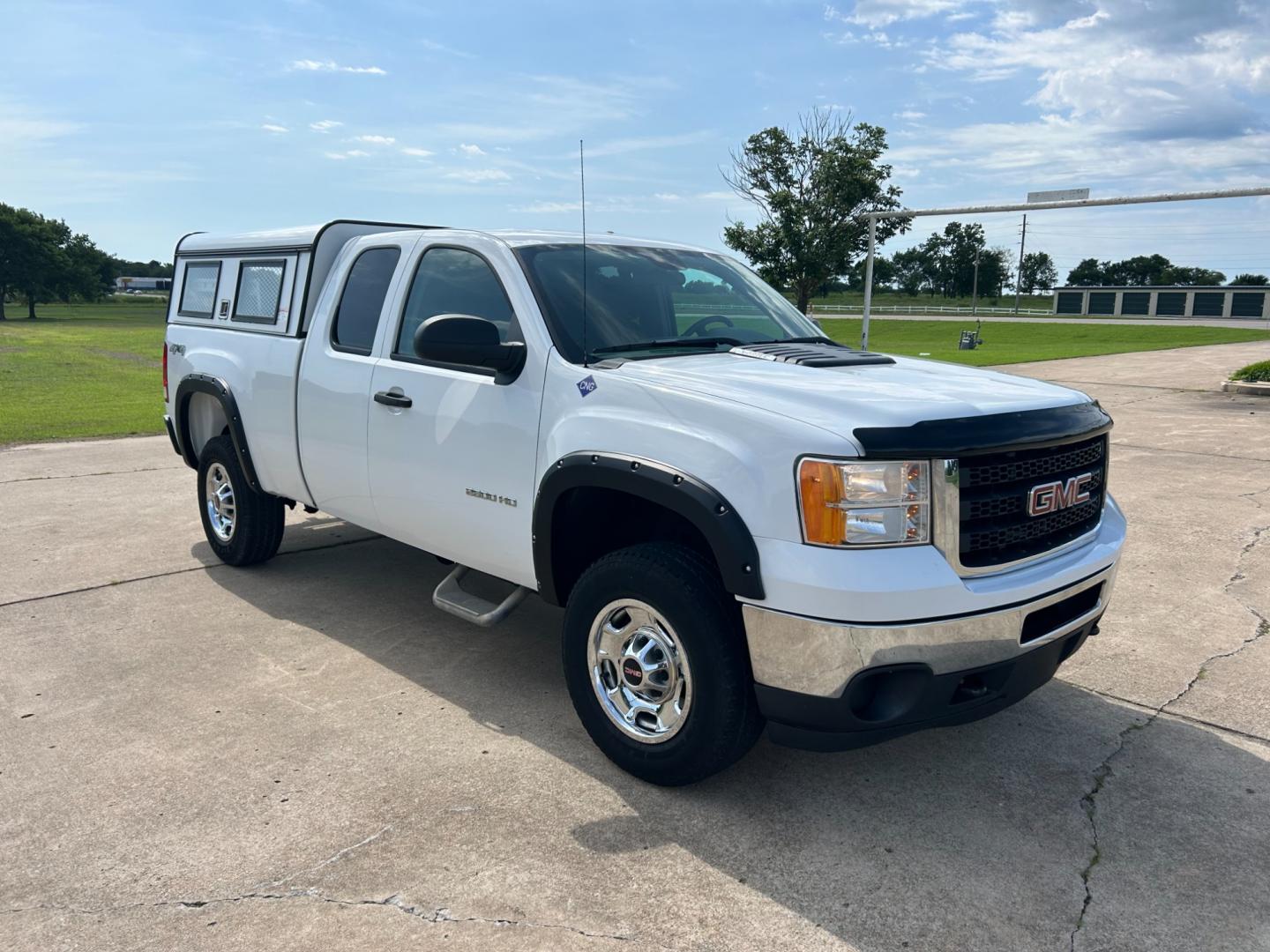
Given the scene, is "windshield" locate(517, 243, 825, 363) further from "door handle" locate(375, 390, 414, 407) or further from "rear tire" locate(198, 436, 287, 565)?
"rear tire" locate(198, 436, 287, 565)

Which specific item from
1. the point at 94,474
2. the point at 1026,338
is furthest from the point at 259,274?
the point at 1026,338

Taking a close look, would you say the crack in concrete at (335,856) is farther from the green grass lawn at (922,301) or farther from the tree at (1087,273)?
the tree at (1087,273)

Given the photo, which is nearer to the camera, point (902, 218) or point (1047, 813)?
point (1047, 813)

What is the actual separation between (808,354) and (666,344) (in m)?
0.57

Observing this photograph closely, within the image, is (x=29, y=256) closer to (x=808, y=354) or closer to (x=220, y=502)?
(x=220, y=502)

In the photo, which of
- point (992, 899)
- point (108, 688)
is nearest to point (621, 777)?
point (992, 899)

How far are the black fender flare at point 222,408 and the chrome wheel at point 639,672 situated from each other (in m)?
3.01

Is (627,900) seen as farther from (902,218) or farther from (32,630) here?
(902,218)

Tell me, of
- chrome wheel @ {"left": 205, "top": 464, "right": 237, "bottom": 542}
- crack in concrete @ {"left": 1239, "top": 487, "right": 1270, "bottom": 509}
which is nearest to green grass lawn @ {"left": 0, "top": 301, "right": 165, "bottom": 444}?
chrome wheel @ {"left": 205, "top": 464, "right": 237, "bottom": 542}

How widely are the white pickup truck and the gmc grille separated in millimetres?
11

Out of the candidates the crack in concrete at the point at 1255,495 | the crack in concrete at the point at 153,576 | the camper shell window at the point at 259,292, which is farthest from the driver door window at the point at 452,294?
the crack in concrete at the point at 1255,495

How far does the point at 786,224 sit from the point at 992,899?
31.6m

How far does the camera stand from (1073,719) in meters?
4.18

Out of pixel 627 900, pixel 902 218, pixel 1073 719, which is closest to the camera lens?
pixel 627 900
